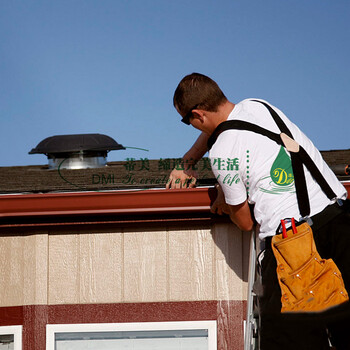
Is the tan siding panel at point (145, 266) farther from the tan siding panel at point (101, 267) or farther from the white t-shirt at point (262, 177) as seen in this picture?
the white t-shirt at point (262, 177)

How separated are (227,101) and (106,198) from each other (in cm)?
92

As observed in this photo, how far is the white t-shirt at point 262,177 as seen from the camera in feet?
10.3

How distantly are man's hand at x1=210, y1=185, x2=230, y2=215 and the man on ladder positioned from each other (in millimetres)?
90

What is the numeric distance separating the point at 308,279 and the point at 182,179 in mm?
1084

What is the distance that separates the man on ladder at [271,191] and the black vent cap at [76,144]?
4.86 metres

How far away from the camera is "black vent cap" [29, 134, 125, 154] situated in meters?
8.21

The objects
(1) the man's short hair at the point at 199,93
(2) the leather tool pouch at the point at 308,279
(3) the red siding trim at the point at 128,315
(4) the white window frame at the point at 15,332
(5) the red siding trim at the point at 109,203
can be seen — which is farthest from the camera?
(4) the white window frame at the point at 15,332

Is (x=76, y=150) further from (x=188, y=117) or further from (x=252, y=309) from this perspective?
(x=252, y=309)

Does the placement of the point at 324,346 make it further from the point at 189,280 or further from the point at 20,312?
the point at 20,312

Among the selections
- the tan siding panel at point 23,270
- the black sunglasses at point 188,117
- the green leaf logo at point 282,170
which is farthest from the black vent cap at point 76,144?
the green leaf logo at point 282,170

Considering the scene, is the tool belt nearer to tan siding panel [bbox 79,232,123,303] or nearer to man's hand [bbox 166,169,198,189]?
man's hand [bbox 166,169,198,189]

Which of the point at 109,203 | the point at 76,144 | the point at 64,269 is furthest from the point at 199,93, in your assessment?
the point at 76,144

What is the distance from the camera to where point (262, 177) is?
3182mm

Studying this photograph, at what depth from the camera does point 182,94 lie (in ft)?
11.1
